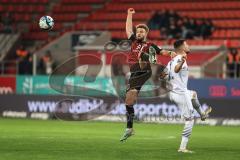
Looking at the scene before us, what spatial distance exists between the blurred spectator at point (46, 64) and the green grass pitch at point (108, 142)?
5.81 m

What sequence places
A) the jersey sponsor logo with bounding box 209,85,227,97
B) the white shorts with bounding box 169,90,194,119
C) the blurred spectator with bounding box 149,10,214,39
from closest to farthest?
1. the white shorts with bounding box 169,90,194,119
2. the jersey sponsor logo with bounding box 209,85,227,97
3. the blurred spectator with bounding box 149,10,214,39

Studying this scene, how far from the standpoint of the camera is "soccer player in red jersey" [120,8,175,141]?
14367 millimetres

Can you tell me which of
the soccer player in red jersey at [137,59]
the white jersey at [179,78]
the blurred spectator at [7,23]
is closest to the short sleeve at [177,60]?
the white jersey at [179,78]

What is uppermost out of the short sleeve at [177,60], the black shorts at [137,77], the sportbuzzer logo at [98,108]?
the short sleeve at [177,60]

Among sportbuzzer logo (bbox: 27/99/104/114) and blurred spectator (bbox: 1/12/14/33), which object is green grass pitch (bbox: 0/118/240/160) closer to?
sportbuzzer logo (bbox: 27/99/104/114)

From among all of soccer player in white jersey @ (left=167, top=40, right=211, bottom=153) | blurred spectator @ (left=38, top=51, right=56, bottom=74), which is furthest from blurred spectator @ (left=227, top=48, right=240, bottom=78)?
soccer player in white jersey @ (left=167, top=40, right=211, bottom=153)

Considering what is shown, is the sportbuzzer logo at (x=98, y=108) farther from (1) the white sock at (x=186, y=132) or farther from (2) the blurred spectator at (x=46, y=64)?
(1) the white sock at (x=186, y=132)

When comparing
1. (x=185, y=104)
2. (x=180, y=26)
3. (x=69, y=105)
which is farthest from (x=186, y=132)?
(x=180, y=26)

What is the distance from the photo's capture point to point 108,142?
50.4ft

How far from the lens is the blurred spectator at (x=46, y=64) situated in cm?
2739

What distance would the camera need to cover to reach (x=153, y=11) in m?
33.5

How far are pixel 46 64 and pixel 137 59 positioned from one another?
43.8ft

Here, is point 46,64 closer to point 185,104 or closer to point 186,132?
point 185,104

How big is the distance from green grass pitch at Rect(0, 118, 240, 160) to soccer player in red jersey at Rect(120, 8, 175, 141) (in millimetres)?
746
